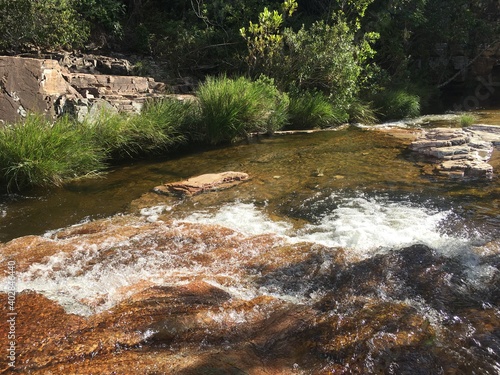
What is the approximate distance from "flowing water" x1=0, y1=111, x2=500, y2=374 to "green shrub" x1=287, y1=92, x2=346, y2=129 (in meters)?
3.12

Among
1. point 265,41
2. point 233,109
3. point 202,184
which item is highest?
point 265,41

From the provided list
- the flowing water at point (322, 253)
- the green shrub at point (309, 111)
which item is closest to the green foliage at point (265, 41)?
the green shrub at point (309, 111)

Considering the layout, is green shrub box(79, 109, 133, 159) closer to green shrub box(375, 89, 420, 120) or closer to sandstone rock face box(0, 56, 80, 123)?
sandstone rock face box(0, 56, 80, 123)

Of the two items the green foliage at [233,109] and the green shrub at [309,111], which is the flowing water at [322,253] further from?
the green shrub at [309,111]

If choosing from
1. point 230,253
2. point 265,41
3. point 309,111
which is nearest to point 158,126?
point 309,111

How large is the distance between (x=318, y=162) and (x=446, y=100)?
36.4ft

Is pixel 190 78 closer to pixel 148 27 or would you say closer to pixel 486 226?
pixel 148 27

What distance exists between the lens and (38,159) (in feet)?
17.0

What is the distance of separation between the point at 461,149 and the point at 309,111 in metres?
3.41

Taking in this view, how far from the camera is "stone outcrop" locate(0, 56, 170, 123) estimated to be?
21.2 ft

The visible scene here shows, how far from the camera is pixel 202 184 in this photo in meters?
5.28

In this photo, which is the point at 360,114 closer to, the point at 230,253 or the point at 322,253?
the point at 322,253

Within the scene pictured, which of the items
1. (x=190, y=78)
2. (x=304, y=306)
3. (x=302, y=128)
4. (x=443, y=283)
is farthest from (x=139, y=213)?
(x=190, y=78)

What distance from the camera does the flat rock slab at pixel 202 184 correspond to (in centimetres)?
515
